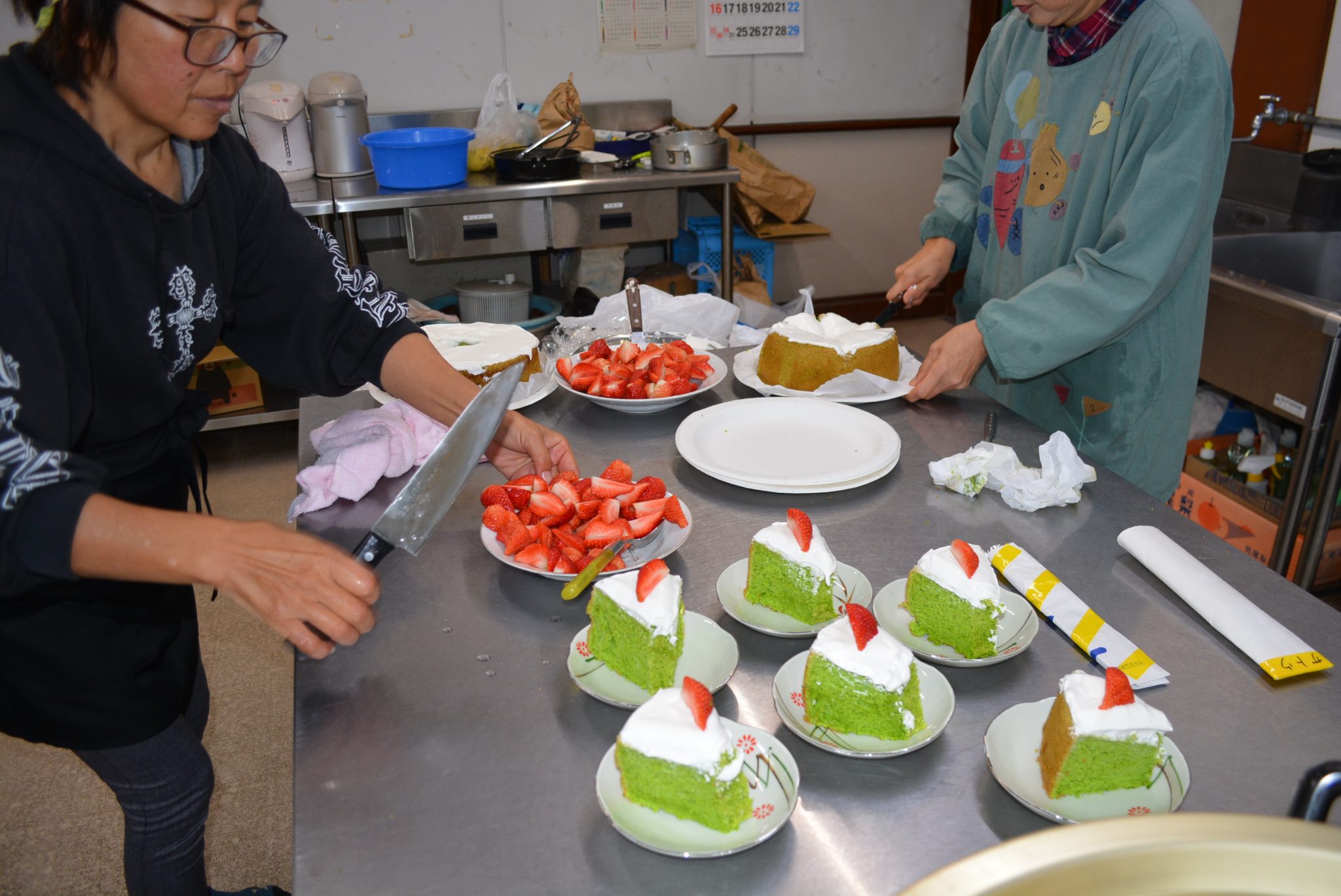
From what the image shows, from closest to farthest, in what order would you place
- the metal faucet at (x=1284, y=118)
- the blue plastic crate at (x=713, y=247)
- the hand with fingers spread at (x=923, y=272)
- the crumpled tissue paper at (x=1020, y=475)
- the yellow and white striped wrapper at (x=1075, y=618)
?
the yellow and white striped wrapper at (x=1075, y=618) → the crumpled tissue paper at (x=1020, y=475) → the hand with fingers spread at (x=923, y=272) → the metal faucet at (x=1284, y=118) → the blue plastic crate at (x=713, y=247)

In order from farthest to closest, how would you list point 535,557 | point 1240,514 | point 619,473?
1. point 1240,514
2. point 619,473
3. point 535,557

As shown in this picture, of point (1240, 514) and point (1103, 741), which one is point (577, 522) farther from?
point (1240, 514)

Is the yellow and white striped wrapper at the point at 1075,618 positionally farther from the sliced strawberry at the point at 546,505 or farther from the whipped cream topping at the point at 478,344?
the whipped cream topping at the point at 478,344

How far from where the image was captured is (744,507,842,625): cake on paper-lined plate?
1.12m

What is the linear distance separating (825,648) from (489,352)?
1.09 m

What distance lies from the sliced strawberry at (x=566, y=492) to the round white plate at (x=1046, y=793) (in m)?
0.63

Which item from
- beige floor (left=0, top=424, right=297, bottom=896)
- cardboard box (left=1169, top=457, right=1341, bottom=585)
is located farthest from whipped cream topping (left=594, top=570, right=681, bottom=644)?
cardboard box (left=1169, top=457, right=1341, bottom=585)

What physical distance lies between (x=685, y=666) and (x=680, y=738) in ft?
0.73

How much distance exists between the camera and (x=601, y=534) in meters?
1.26

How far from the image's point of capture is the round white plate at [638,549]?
1.25 m

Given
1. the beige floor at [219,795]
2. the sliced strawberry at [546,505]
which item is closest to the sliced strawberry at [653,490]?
the sliced strawberry at [546,505]

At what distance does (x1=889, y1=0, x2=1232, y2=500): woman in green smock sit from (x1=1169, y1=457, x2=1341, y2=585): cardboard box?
3.19 feet

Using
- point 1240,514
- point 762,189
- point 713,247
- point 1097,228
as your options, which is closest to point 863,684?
point 1097,228

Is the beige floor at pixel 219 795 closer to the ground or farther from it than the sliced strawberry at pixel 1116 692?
closer to the ground
